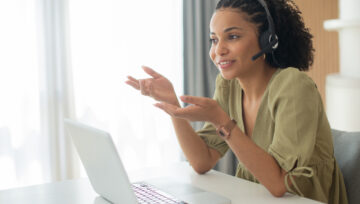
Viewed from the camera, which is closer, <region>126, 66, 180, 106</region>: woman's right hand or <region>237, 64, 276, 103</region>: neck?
<region>126, 66, 180, 106</region>: woman's right hand

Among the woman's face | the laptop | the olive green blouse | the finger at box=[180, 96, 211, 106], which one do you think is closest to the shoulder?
the olive green blouse

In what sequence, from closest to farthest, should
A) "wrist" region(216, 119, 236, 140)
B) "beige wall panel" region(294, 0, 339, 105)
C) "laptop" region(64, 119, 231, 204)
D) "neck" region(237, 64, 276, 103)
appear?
"laptop" region(64, 119, 231, 204) < "wrist" region(216, 119, 236, 140) < "neck" region(237, 64, 276, 103) < "beige wall panel" region(294, 0, 339, 105)

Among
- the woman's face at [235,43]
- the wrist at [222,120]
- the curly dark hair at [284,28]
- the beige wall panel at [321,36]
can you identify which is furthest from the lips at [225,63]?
the beige wall panel at [321,36]

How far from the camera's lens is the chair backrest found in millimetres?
1138

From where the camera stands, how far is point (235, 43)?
1.24m

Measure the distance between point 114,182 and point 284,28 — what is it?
2.53ft

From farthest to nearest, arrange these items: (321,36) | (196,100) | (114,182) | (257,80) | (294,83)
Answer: (321,36) < (257,80) < (294,83) < (196,100) < (114,182)

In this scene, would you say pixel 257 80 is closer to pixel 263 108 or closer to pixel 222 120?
pixel 263 108

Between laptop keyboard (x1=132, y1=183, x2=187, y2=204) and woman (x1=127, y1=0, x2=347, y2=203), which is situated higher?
woman (x1=127, y1=0, x2=347, y2=203)

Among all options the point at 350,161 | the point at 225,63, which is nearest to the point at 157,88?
the point at 225,63

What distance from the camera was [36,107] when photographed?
2236 mm

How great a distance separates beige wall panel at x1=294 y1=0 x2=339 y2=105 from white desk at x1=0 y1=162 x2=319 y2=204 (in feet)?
8.14

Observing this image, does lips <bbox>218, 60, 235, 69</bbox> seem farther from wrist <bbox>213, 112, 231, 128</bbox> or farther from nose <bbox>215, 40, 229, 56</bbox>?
wrist <bbox>213, 112, 231, 128</bbox>

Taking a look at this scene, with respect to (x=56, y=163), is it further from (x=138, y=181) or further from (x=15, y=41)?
(x=138, y=181)
